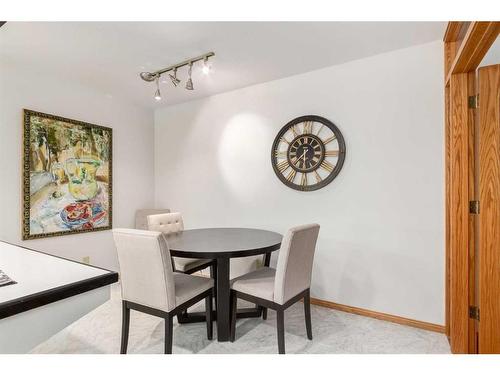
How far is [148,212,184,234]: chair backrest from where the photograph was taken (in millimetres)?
2820

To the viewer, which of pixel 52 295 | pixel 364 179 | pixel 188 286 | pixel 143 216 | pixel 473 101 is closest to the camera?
pixel 52 295

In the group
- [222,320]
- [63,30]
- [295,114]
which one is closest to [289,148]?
[295,114]

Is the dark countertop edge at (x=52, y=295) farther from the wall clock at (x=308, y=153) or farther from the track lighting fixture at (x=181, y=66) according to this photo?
the wall clock at (x=308, y=153)

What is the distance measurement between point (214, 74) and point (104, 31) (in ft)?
3.51

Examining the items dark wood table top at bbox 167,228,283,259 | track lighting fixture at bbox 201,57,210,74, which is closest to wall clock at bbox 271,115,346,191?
dark wood table top at bbox 167,228,283,259

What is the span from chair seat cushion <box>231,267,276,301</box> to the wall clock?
3.46 ft

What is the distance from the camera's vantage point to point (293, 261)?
6.12 ft

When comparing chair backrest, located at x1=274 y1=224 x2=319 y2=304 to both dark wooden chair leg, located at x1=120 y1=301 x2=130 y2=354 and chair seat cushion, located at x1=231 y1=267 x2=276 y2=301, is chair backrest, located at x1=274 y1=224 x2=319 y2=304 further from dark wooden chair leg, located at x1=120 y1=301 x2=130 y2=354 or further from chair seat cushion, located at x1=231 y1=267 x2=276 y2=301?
dark wooden chair leg, located at x1=120 y1=301 x2=130 y2=354

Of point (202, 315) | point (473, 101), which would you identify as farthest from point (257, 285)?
point (473, 101)

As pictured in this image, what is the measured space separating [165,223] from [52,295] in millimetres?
1986

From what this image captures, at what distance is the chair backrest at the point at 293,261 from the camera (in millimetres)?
1806

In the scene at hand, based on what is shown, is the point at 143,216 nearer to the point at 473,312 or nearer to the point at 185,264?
the point at 185,264

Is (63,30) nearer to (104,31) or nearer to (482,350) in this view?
(104,31)

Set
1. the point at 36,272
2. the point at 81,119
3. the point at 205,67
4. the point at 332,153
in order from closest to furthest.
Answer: the point at 36,272 → the point at 205,67 → the point at 332,153 → the point at 81,119
